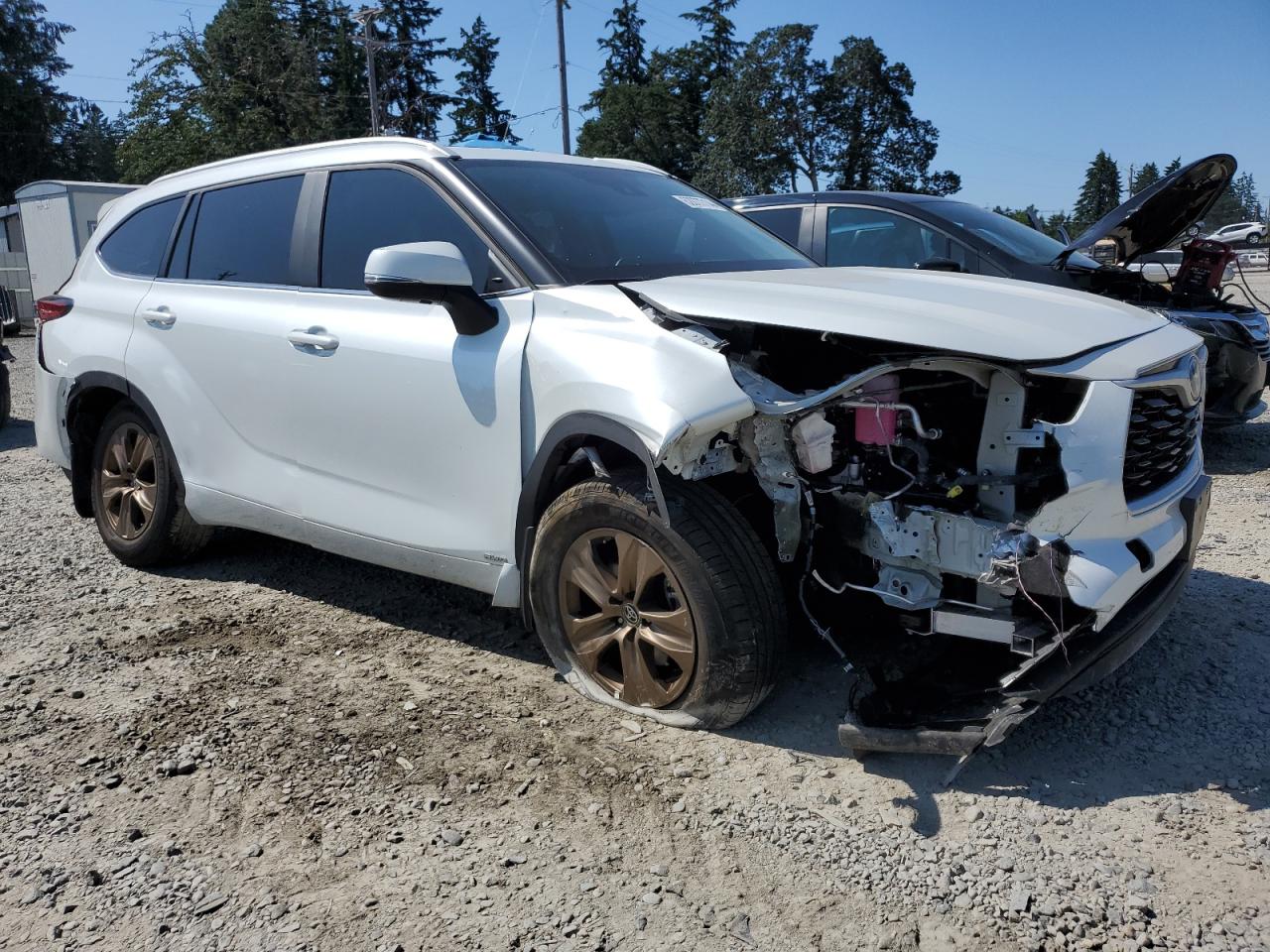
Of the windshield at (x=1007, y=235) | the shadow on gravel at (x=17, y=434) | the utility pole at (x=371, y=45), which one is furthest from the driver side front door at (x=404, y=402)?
the utility pole at (x=371, y=45)

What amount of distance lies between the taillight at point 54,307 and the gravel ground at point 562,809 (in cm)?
178

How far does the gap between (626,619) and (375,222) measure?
1.80 metres

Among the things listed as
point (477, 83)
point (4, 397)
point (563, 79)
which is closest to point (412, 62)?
point (477, 83)

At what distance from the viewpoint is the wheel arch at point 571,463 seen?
110 inches

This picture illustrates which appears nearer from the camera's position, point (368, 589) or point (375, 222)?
point (375, 222)

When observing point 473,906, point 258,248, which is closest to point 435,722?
point 473,906

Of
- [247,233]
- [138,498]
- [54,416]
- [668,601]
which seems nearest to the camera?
[668,601]

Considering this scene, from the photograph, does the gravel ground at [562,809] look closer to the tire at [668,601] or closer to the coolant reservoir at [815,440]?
the tire at [668,601]

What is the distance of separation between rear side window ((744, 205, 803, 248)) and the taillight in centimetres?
431

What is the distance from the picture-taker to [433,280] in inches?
119

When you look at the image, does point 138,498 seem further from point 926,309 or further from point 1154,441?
point 1154,441

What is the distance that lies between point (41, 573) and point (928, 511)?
435 cm

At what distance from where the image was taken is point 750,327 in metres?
2.82

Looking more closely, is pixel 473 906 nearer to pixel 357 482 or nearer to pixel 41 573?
pixel 357 482
